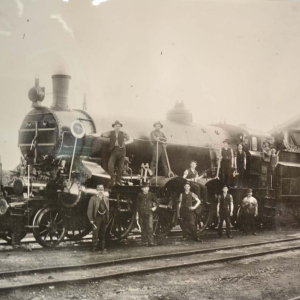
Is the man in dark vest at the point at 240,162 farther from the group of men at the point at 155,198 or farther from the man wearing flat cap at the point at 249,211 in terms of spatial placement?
the man wearing flat cap at the point at 249,211

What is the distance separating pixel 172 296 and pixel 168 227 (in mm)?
4516

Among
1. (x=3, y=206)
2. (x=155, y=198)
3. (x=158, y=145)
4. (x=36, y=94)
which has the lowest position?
(x=3, y=206)

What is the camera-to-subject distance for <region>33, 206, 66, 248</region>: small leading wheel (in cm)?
839

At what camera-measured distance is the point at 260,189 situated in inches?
496

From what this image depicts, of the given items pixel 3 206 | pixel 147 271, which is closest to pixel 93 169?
pixel 3 206

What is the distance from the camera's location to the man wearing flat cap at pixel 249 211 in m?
11.8

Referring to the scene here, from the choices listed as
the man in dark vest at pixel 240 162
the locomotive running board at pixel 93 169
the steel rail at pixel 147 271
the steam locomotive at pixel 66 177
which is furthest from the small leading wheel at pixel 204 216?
the locomotive running board at pixel 93 169

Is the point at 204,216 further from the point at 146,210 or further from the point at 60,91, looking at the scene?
the point at 60,91

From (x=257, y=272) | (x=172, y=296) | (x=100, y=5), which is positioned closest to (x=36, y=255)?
(x=172, y=296)

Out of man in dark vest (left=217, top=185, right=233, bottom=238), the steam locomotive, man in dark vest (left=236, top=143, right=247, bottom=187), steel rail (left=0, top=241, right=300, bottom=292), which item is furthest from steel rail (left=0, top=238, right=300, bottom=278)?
man in dark vest (left=236, top=143, right=247, bottom=187)

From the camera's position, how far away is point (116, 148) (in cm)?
926

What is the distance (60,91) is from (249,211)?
581cm

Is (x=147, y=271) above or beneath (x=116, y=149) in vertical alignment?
beneath

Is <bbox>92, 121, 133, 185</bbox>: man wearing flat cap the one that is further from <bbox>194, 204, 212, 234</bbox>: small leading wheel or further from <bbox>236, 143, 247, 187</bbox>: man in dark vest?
<bbox>236, 143, 247, 187</bbox>: man in dark vest
